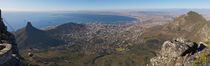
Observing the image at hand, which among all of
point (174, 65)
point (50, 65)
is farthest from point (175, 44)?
point (50, 65)

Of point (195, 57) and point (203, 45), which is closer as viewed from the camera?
point (195, 57)

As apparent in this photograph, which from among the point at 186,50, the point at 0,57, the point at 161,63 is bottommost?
the point at 161,63

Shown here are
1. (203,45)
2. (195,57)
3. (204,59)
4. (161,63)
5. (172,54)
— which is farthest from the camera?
(161,63)

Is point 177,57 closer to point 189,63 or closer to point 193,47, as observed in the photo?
point 193,47

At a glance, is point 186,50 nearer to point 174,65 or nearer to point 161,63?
point 174,65

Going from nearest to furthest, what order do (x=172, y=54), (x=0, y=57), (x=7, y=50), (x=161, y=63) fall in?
(x=0, y=57) < (x=7, y=50) < (x=172, y=54) < (x=161, y=63)

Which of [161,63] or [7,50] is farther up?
[7,50]
